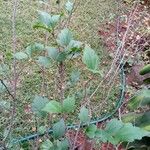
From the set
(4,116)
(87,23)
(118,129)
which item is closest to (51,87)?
(4,116)

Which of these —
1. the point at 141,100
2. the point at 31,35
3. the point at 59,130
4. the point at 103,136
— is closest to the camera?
the point at 103,136

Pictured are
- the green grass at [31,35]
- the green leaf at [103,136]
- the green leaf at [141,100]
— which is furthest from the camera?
the green grass at [31,35]

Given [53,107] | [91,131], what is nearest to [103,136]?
[91,131]

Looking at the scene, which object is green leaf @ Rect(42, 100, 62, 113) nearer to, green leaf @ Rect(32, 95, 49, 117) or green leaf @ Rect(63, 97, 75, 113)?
green leaf @ Rect(63, 97, 75, 113)

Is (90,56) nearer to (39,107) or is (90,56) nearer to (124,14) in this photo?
(39,107)

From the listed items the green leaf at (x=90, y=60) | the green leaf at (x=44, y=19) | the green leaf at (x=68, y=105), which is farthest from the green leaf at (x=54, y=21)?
the green leaf at (x=68, y=105)

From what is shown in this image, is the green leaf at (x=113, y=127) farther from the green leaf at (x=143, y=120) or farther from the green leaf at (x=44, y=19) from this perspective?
the green leaf at (x=143, y=120)

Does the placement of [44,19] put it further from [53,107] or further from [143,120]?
[143,120]

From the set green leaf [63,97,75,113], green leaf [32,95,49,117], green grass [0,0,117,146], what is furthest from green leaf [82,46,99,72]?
green grass [0,0,117,146]

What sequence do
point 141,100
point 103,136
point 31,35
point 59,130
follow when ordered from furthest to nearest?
point 31,35
point 141,100
point 59,130
point 103,136

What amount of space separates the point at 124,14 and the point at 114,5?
0.63ft

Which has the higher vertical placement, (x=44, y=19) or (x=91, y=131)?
(x=44, y=19)

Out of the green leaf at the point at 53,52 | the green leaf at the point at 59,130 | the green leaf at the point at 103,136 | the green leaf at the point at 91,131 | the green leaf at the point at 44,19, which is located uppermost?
the green leaf at the point at 44,19

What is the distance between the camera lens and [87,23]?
4348 mm
